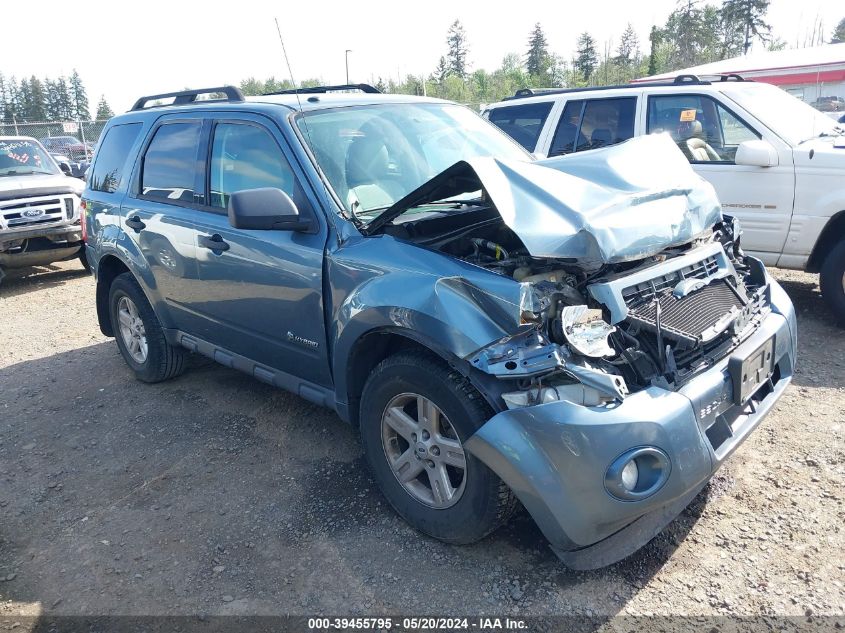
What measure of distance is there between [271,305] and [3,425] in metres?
2.62

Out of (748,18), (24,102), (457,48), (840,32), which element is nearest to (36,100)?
(24,102)

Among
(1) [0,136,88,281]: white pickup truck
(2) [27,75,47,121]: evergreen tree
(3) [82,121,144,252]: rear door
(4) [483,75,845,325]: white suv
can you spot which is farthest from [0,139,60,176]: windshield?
(2) [27,75,47,121]: evergreen tree

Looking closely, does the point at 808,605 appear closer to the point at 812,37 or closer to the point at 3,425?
the point at 3,425

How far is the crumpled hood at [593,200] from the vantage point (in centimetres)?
255

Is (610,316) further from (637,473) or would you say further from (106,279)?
(106,279)

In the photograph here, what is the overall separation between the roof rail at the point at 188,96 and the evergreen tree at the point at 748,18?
69444 mm

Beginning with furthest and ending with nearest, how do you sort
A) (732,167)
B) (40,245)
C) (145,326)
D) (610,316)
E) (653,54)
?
(653,54) → (40,245) → (732,167) → (145,326) → (610,316)

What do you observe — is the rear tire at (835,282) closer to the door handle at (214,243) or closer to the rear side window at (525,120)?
the rear side window at (525,120)

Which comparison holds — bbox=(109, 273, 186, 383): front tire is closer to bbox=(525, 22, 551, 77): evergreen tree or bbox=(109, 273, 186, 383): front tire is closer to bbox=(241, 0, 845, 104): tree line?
bbox=(241, 0, 845, 104): tree line

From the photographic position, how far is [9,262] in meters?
8.87

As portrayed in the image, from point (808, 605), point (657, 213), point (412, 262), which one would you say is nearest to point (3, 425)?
point (412, 262)

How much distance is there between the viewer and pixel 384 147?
368cm

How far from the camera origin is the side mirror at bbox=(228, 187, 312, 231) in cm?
310

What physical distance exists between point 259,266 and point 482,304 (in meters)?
1.56
